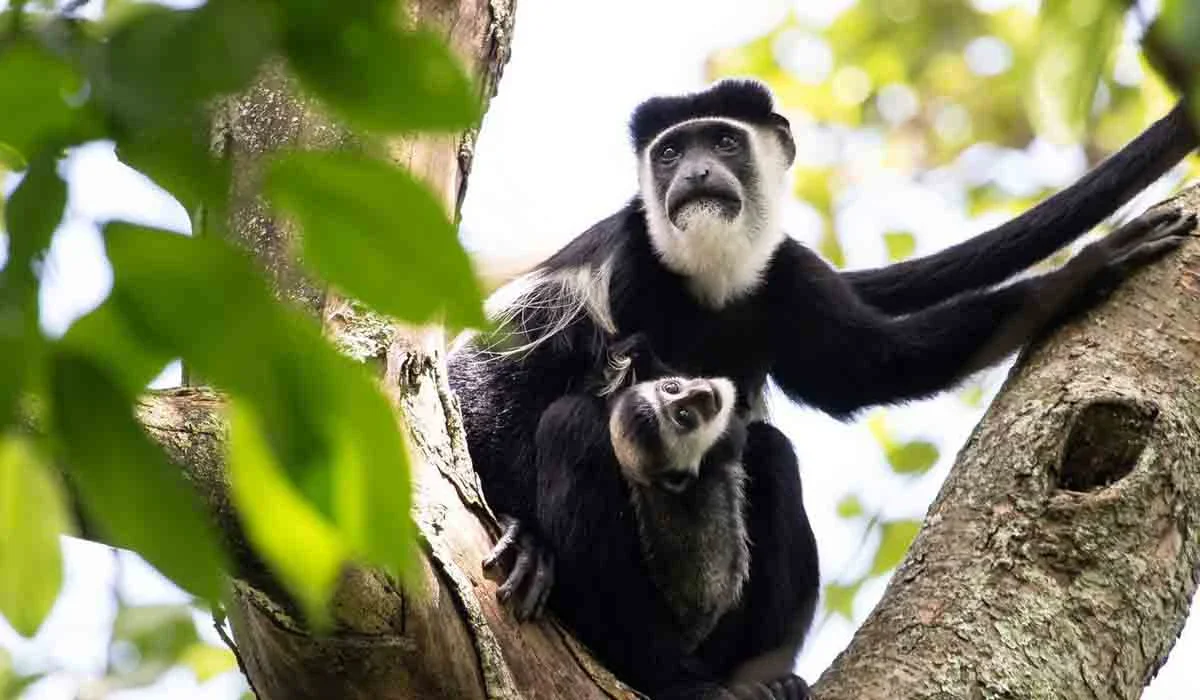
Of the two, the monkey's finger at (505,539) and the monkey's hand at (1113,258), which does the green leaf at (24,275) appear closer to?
the monkey's finger at (505,539)

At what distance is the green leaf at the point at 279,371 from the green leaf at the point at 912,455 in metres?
2.94

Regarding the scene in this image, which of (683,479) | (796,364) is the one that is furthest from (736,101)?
(683,479)

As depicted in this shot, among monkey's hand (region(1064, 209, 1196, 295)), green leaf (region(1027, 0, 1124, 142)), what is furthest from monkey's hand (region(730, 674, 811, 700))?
green leaf (region(1027, 0, 1124, 142))

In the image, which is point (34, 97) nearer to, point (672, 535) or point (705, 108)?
point (672, 535)

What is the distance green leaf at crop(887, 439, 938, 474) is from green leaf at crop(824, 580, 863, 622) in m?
0.47

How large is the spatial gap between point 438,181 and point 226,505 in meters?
0.68

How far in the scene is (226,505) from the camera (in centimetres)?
157

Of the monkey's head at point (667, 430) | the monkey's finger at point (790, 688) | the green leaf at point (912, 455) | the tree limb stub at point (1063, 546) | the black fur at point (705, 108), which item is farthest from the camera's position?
the black fur at point (705, 108)

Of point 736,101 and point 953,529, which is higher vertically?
point 736,101

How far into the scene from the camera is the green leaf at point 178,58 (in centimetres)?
51

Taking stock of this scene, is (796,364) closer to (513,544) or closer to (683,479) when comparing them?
(683,479)

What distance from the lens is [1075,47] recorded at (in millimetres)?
671

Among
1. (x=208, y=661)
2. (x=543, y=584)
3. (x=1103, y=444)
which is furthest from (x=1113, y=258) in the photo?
(x=208, y=661)

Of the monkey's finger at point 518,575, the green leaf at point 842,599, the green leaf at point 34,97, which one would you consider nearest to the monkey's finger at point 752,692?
the green leaf at point 842,599
